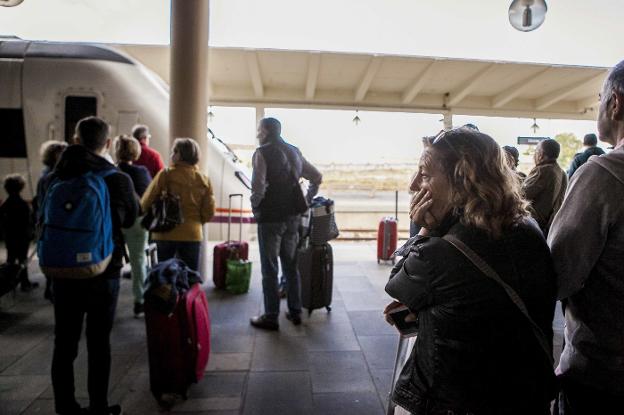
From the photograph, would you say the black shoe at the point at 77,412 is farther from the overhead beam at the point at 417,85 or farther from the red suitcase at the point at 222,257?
the overhead beam at the point at 417,85

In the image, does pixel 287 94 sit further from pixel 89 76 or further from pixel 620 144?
pixel 620 144

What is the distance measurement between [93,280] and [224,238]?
4.08 metres

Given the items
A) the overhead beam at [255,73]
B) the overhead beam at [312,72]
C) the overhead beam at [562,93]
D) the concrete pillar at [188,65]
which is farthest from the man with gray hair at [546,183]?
the overhead beam at [562,93]

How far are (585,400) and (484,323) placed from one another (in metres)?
0.46

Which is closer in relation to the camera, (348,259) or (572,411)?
(572,411)

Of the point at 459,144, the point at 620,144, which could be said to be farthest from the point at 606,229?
the point at 459,144

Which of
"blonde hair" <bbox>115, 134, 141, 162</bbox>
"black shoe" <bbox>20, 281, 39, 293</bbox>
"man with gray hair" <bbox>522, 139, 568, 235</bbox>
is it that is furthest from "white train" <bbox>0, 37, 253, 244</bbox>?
"man with gray hair" <bbox>522, 139, 568, 235</bbox>

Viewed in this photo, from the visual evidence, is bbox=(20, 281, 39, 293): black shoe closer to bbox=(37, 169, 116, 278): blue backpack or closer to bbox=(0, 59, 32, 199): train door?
bbox=(0, 59, 32, 199): train door

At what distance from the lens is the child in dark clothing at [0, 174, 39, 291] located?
470 cm

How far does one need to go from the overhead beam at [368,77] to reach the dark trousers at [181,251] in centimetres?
747

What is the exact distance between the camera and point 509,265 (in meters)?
1.13

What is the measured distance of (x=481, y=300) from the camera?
3.68 ft

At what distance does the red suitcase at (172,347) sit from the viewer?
2.65 m

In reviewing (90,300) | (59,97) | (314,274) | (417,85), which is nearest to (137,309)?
(314,274)
